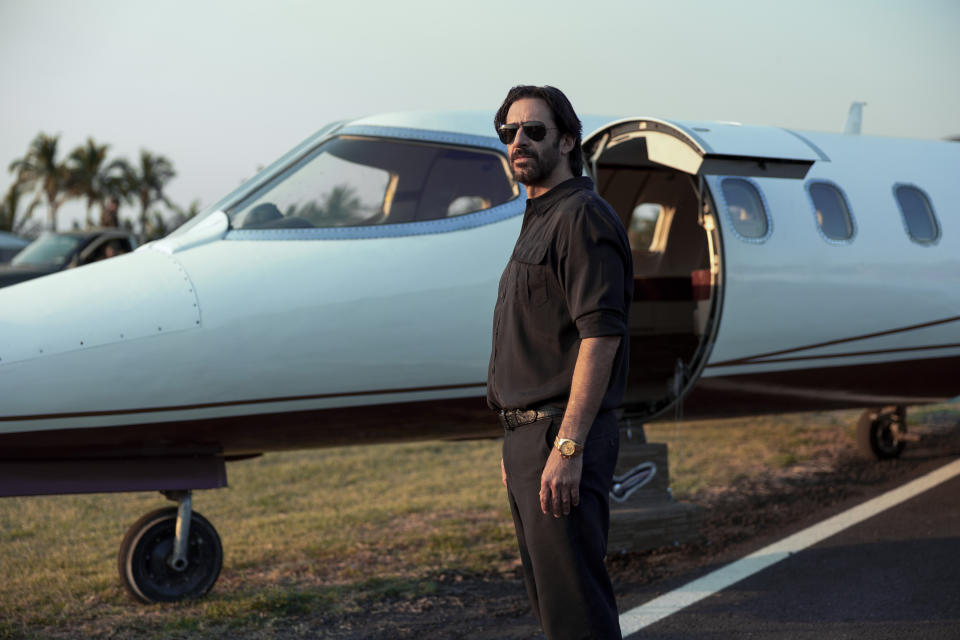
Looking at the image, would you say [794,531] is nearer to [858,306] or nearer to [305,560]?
[858,306]

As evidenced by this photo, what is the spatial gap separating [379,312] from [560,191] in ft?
7.37

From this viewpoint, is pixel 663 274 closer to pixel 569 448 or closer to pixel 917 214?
pixel 917 214

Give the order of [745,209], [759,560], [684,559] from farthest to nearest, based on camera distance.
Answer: [745,209], [684,559], [759,560]

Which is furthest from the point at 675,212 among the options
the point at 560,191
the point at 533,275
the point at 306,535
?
the point at 533,275

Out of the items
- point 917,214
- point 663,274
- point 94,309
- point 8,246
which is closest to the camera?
point 94,309

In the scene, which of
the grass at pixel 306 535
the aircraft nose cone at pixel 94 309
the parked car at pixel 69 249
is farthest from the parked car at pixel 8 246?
the aircraft nose cone at pixel 94 309

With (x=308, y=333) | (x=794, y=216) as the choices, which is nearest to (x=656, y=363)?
(x=794, y=216)

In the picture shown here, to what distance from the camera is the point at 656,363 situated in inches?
313

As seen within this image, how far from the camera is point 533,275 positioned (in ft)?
9.41

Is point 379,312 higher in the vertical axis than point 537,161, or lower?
lower

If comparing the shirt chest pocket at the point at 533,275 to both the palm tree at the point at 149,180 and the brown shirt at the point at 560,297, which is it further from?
the palm tree at the point at 149,180

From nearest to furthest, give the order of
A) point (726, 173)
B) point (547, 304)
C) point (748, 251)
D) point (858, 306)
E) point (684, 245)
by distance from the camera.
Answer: point (547, 304) → point (726, 173) → point (748, 251) → point (858, 306) → point (684, 245)

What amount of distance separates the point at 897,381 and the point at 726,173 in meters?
2.70

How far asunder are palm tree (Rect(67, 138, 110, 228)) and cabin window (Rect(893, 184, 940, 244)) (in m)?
59.0
